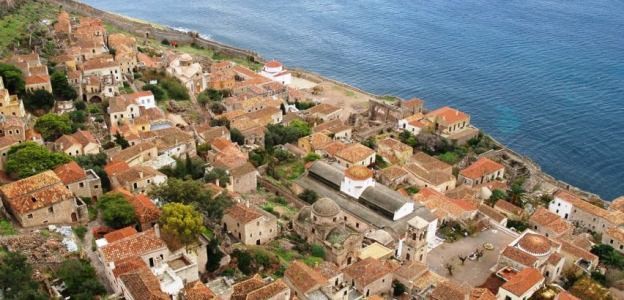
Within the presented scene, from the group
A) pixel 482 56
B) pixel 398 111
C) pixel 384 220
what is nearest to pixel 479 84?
pixel 482 56

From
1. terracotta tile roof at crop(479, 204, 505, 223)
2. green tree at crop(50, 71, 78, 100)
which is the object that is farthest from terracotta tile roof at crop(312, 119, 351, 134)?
green tree at crop(50, 71, 78, 100)

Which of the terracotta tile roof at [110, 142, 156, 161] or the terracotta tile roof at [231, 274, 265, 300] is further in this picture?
the terracotta tile roof at [110, 142, 156, 161]

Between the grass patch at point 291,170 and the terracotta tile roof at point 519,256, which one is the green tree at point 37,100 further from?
the terracotta tile roof at point 519,256

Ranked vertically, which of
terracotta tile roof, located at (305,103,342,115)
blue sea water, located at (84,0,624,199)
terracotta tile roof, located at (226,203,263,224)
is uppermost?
terracotta tile roof, located at (226,203,263,224)

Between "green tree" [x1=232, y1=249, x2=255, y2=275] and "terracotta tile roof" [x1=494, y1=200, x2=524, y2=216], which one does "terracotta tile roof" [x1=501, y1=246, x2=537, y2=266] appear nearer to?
"terracotta tile roof" [x1=494, y1=200, x2=524, y2=216]

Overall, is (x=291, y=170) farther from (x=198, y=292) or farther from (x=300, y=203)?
(x=198, y=292)

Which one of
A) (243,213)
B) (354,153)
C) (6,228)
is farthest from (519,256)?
(6,228)

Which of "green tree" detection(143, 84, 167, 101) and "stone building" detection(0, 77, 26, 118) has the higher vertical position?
"stone building" detection(0, 77, 26, 118)
